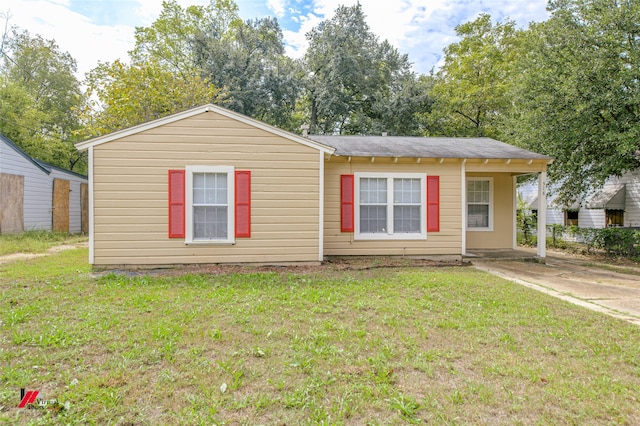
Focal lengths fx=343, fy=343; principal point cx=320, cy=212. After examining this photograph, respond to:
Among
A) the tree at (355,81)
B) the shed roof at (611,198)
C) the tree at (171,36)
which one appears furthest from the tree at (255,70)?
the shed roof at (611,198)

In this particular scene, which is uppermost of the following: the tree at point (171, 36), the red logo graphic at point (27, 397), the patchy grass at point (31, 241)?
the tree at point (171, 36)

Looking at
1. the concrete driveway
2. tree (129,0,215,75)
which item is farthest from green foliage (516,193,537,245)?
tree (129,0,215,75)

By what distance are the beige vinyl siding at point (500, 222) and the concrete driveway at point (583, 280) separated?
134 centimetres

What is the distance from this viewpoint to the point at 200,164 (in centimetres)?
735

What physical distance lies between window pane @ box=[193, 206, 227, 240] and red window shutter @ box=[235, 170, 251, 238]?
0.30 meters

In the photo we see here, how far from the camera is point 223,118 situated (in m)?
7.43

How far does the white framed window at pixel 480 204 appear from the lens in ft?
34.3

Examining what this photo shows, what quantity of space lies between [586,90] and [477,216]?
15.3 feet

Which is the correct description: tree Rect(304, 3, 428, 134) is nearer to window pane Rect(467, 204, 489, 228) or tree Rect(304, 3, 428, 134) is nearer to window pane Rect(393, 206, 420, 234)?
window pane Rect(467, 204, 489, 228)

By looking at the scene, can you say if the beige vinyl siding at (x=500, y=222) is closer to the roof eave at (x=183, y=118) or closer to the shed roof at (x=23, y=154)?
the roof eave at (x=183, y=118)

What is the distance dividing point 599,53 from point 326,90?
14837 millimetres

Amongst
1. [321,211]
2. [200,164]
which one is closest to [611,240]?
[321,211]

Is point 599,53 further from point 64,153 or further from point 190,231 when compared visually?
point 64,153

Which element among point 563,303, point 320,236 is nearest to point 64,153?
point 320,236
